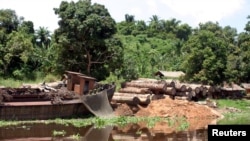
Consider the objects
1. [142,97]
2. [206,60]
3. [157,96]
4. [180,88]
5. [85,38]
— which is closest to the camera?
[142,97]

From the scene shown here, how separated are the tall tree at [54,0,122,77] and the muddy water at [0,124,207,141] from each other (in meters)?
13.3

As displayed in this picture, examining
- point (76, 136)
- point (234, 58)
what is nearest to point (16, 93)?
point (76, 136)

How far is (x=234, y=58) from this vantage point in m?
48.4

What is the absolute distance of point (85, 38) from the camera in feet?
115

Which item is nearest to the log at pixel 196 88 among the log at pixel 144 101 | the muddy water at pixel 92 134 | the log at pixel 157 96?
the log at pixel 157 96

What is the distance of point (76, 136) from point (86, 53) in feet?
60.6

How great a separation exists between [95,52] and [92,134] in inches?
678

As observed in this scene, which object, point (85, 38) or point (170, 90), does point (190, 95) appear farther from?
point (85, 38)

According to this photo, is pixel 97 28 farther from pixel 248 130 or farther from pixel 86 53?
pixel 248 130

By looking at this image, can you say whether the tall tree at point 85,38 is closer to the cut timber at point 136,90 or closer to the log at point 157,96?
the cut timber at point 136,90

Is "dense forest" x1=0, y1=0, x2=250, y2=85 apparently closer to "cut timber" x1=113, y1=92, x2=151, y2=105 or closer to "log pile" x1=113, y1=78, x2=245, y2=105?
"log pile" x1=113, y1=78, x2=245, y2=105

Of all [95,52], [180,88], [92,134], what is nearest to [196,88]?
[180,88]

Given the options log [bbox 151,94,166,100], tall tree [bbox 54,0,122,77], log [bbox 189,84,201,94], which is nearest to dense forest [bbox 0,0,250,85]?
tall tree [bbox 54,0,122,77]

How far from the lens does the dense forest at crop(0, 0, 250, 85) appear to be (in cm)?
3514
